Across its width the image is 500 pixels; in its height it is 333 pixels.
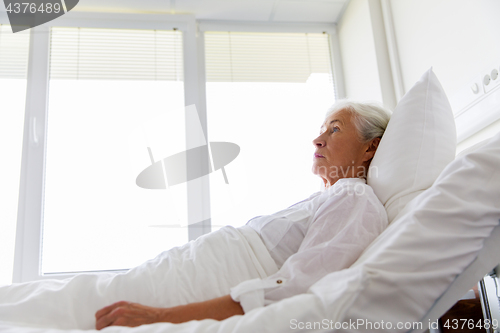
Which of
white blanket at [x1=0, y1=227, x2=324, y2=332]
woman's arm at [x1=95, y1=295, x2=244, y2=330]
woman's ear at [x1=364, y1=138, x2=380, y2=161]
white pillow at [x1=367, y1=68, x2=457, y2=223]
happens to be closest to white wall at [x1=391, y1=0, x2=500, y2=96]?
white pillow at [x1=367, y1=68, x2=457, y2=223]

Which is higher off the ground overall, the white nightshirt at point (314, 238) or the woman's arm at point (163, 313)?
the white nightshirt at point (314, 238)

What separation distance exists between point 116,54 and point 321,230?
80.1 inches

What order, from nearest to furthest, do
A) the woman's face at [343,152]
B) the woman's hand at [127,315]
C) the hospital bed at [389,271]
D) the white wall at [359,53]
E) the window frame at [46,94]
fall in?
1. the hospital bed at [389,271]
2. the woman's hand at [127,315]
3. the woman's face at [343,152]
4. the window frame at [46,94]
5. the white wall at [359,53]

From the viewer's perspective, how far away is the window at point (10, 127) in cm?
218

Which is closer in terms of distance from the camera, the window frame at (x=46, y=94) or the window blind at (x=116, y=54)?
the window frame at (x=46, y=94)

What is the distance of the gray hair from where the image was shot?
1.45m

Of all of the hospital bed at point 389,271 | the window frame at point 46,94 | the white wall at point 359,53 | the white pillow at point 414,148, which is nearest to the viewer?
the hospital bed at point 389,271

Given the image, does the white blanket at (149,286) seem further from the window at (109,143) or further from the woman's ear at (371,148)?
the window at (109,143)

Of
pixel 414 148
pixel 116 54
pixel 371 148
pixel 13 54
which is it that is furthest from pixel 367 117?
pixel 13 54

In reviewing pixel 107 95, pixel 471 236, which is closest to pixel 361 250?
pixel 471 236

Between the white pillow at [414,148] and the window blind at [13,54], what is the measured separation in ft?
7.17

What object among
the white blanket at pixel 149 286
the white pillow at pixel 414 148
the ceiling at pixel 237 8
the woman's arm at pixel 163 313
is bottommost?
the woman's arm at pixel 163 313

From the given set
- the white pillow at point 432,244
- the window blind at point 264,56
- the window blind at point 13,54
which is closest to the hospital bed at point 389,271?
the white pillow at point 432,244

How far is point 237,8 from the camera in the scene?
257 cm
